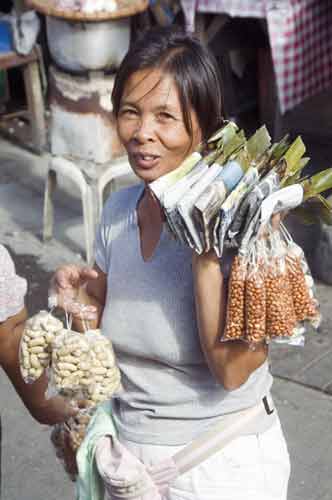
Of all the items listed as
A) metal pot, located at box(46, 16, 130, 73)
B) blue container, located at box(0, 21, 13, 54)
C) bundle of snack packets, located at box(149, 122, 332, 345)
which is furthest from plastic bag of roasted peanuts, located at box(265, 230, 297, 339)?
blue container, located at box(0, 21, 13, 54)

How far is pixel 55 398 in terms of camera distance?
7.23 ft

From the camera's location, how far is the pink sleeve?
1.96 meters

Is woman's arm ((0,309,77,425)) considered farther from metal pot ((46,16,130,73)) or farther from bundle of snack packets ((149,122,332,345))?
metal pot ((46,16,130,73))

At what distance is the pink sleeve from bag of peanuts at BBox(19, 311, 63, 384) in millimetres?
67

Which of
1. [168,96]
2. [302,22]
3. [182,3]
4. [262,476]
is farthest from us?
[182,3]

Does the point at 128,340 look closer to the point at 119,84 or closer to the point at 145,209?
the point at 145,209

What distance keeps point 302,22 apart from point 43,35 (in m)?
2.37

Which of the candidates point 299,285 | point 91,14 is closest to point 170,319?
point 299,285

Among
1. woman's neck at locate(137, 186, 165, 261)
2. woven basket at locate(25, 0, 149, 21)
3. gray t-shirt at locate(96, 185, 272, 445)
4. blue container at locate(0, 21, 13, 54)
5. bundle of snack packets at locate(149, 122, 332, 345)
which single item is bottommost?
blue container at locate(0, 21, 13, 54)

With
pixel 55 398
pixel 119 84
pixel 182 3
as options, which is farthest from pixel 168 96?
pixel 182 3

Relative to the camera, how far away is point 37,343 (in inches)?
76.6

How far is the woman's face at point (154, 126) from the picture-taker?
1.85 metres

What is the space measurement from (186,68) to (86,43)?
3.37m

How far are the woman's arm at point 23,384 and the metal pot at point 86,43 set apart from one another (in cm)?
315
